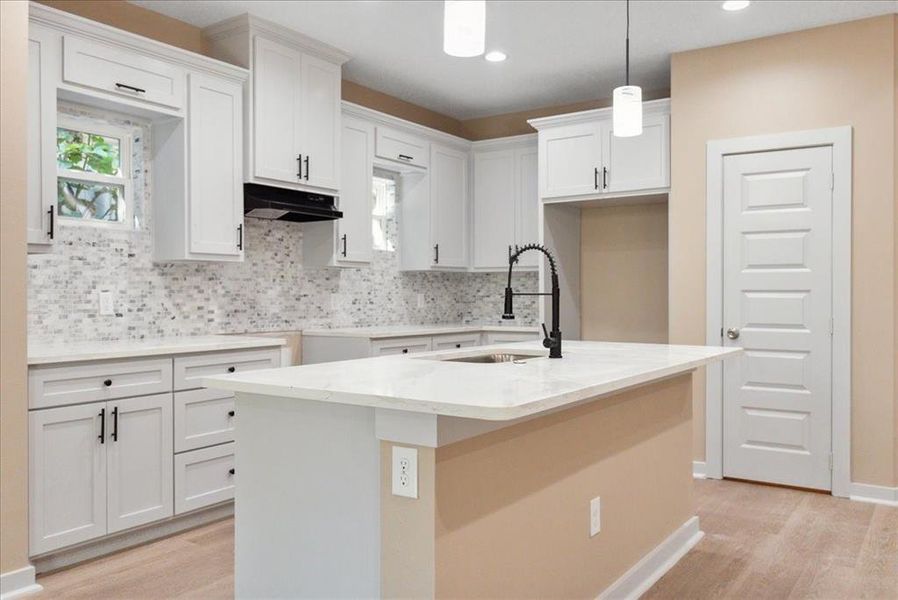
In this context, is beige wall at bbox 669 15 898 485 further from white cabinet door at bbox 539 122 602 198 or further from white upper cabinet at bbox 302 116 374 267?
white upper cabinet at bbox 302 116 374 267

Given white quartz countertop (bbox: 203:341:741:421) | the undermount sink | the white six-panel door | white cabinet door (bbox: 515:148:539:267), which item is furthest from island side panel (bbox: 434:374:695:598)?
white cabinet door (bbox: 515:148:539:267)

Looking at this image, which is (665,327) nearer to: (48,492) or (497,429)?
(497,429)

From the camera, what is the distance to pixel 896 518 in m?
3.66

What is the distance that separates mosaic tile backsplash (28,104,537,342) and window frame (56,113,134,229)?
0.02m

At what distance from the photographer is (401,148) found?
5.17m

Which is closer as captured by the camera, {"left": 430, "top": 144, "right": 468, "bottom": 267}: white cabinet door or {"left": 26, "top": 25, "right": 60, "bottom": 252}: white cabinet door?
{"left": 26, "top": 25, "right": 60, "bottom": 252}: white cabinet door

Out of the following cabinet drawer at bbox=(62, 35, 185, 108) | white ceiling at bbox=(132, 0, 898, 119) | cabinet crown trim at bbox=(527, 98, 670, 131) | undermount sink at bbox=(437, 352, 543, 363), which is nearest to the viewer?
undermount sink at bbox=(437, 352, 543, 363)

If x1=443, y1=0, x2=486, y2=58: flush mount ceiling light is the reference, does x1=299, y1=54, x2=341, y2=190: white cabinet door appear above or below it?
above

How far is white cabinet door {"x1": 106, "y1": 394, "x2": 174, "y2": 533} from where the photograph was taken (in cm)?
308

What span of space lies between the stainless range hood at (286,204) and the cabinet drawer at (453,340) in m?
1.14

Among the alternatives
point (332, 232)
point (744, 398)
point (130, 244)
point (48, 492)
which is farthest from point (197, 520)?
point (744, 398)

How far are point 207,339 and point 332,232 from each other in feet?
3.99

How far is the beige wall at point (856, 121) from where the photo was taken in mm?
3924

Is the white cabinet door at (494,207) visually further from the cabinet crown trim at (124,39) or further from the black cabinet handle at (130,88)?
the black cabinet handle at (130,88)
